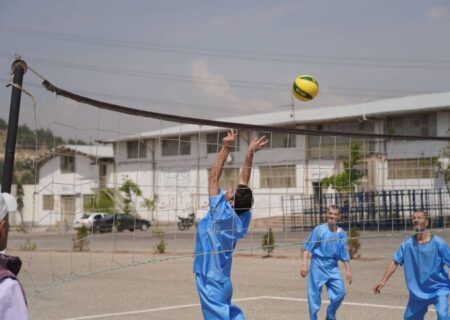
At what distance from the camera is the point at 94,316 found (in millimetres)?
11336

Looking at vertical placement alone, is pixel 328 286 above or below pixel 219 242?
below

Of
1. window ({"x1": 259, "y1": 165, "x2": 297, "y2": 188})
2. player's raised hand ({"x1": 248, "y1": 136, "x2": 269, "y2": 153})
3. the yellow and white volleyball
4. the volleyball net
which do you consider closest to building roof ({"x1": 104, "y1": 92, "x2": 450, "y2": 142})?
the volleyball net

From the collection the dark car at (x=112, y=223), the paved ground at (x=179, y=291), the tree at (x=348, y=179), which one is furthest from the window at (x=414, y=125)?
the dark car at (x=112, y=223)

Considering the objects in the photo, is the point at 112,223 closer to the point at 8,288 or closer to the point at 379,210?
the point at 379,210

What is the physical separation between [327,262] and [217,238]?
347 cm

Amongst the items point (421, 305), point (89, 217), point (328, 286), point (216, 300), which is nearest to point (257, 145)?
point (216, 300)

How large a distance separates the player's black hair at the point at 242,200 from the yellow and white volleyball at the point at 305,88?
3.83 meters

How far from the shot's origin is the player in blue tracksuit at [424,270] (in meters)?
8.77

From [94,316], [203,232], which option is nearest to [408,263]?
[203,232]

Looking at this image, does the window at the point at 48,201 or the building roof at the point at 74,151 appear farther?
the window at the point at 48,201

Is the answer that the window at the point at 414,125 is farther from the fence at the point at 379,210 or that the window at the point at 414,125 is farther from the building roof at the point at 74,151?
the fence at the point at 379,210

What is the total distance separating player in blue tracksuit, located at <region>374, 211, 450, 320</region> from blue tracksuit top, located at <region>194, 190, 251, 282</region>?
111 inches

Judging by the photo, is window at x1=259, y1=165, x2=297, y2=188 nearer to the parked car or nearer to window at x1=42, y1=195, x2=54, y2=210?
the parked car

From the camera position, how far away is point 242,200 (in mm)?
7258
